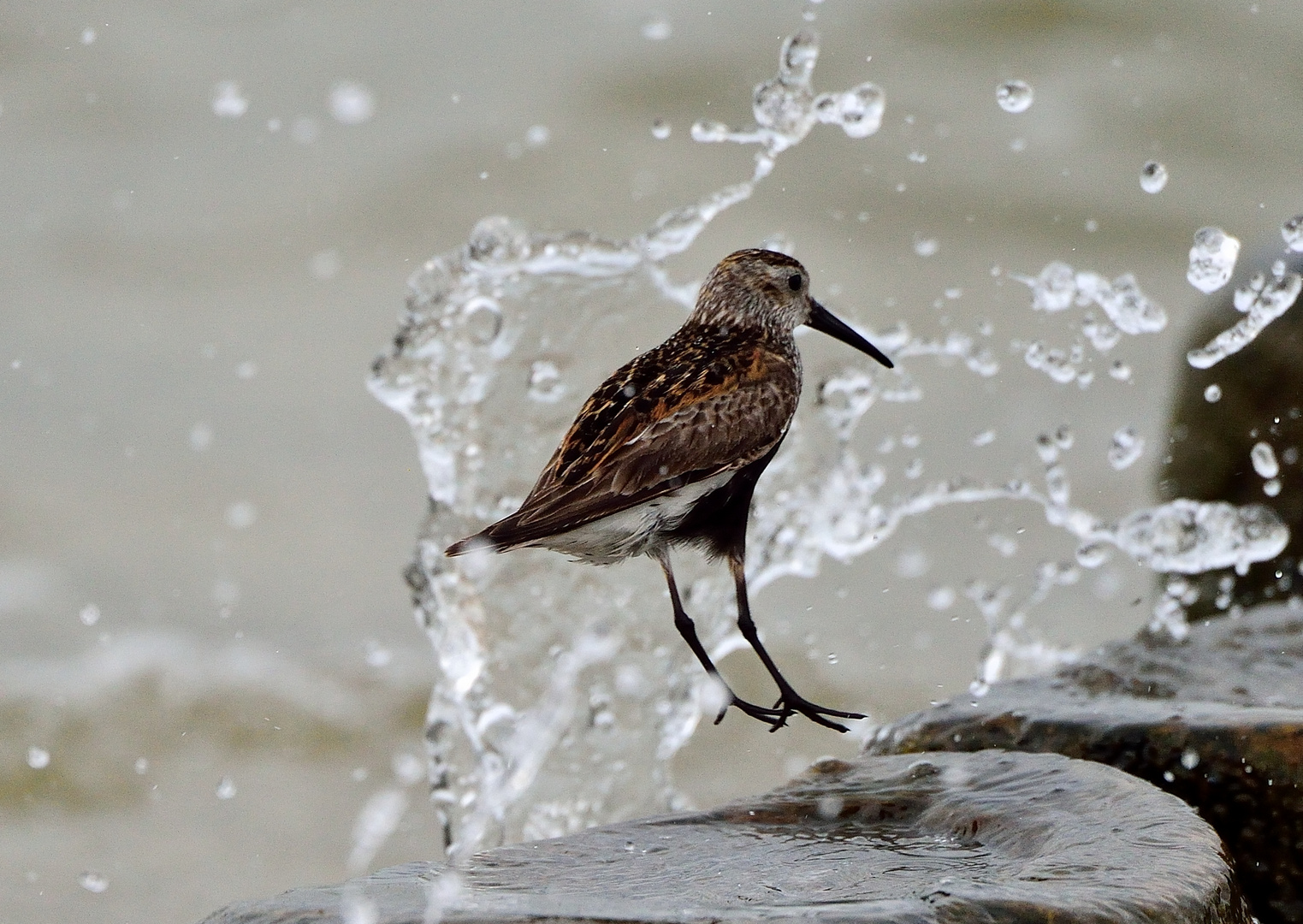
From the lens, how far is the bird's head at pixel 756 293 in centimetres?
479

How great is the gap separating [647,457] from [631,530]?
21cm

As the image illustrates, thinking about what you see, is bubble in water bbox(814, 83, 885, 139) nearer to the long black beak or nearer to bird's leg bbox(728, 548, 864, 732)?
the long black beak

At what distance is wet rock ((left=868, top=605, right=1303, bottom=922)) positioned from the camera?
12.8 feet

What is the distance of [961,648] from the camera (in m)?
9.07

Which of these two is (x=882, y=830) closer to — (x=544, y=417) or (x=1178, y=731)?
(x=1178, y=731)

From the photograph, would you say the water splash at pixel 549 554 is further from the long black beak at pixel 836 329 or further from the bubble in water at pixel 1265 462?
the long black beak at pixel 836 329

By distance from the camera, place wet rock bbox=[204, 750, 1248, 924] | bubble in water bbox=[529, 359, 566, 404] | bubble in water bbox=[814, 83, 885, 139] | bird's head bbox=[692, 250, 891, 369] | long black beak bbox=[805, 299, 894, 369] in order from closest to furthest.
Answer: wet rock bbox=[204, 750, 1248, 924] → bird's head bbox=[692, 250, 891, 369] → long black beak bbox=[805, 299, 894, 369] → bubble in water bbox=[814, 83, 885, 139] → bubble in water bbox=[529, 359, 566, 404]

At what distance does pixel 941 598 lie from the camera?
9.50 meters

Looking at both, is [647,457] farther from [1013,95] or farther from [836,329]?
[1013,95]

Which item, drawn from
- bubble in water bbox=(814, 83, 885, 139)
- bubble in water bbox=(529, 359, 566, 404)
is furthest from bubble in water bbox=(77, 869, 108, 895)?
bubble in water bbox=(814, 83, 885, 139)

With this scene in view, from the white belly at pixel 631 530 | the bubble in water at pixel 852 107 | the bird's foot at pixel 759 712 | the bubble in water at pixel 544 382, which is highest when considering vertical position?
the bubble in water at pixel 852 107

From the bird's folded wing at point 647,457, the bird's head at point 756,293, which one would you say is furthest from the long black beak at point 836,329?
the bird's folded wing at point 647,457

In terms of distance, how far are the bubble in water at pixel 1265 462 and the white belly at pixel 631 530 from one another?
3525 mm

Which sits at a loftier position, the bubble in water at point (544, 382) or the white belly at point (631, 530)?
the white belly at point (631, 530)
